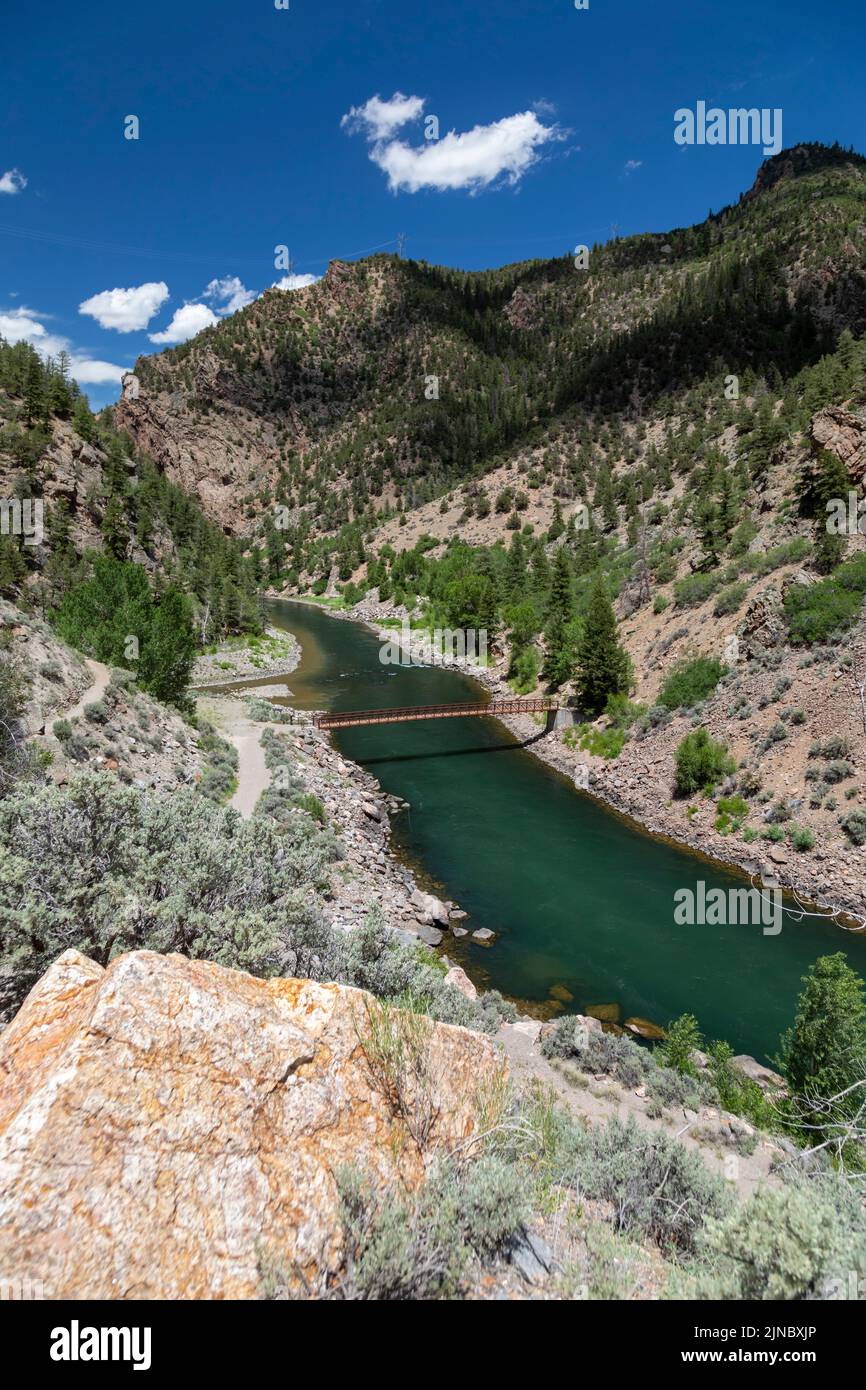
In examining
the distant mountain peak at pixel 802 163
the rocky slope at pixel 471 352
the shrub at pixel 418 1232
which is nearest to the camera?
the shrub at pixel 418 1232

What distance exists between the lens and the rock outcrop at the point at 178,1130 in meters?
2.98

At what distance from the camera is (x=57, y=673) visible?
786 inches

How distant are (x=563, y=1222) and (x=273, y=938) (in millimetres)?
3921

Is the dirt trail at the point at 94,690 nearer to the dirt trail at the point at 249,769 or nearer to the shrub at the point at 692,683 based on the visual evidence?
the dirt trail at the point at 249,769

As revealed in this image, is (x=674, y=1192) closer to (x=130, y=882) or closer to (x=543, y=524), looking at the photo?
(x=130, y=882)

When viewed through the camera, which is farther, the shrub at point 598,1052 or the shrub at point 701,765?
the shrub at point 701,765

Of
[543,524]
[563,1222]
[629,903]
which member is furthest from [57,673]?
[543,524]

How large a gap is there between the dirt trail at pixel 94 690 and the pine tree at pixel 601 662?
70.1 feet

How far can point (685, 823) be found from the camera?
2208 centimetres

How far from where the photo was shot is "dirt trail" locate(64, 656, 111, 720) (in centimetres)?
1888

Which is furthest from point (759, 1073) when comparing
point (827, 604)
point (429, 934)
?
point (827, 604)

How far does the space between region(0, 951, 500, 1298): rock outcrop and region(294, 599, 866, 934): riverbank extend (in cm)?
1700

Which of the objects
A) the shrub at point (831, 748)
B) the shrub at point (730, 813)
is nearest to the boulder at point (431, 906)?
the shrub at point (730, 813)

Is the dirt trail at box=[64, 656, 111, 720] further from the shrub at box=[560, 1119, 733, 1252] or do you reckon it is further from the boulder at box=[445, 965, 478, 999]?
the shrub at box=[560, 1119, 733, 1252]
